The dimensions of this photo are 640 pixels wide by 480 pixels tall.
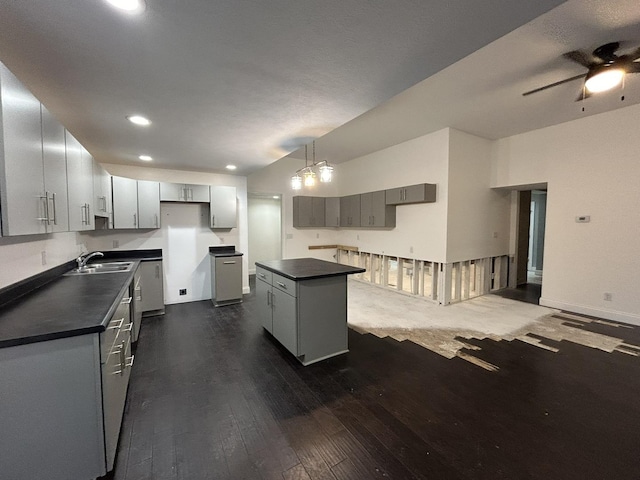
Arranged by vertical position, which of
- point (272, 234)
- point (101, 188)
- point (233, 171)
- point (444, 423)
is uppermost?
point (233, 171)

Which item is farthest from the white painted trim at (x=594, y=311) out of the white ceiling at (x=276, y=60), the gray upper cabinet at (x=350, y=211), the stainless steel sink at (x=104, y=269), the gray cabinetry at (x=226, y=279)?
the stainless steel sink at (x=104, y=269)

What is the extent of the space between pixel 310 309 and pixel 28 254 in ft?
7.97

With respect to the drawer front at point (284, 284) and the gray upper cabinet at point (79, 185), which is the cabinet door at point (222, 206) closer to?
the gray upper cabinet at point (79, 185)

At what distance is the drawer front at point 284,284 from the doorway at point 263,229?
4.49 metres

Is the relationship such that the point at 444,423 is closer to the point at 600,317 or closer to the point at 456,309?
the point at 456,309

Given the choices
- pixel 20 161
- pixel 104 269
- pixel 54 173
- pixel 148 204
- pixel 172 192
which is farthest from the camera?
pixel 172 192

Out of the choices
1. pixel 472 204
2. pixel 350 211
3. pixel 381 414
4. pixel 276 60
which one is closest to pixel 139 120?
pixel 276 60

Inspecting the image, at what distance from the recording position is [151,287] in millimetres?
4004

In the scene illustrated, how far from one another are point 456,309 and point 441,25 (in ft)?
13.5

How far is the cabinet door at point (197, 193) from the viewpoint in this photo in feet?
14.7

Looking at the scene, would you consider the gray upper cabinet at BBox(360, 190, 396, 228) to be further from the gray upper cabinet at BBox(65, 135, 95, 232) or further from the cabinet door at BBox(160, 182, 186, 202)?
the gray upper cabinet at BBox(65, 135, 95, 232)

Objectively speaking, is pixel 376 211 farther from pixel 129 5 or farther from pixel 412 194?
pixel 129 5

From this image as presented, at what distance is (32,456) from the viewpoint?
4.08 feet

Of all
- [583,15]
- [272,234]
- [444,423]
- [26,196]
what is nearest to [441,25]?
[583,15]
